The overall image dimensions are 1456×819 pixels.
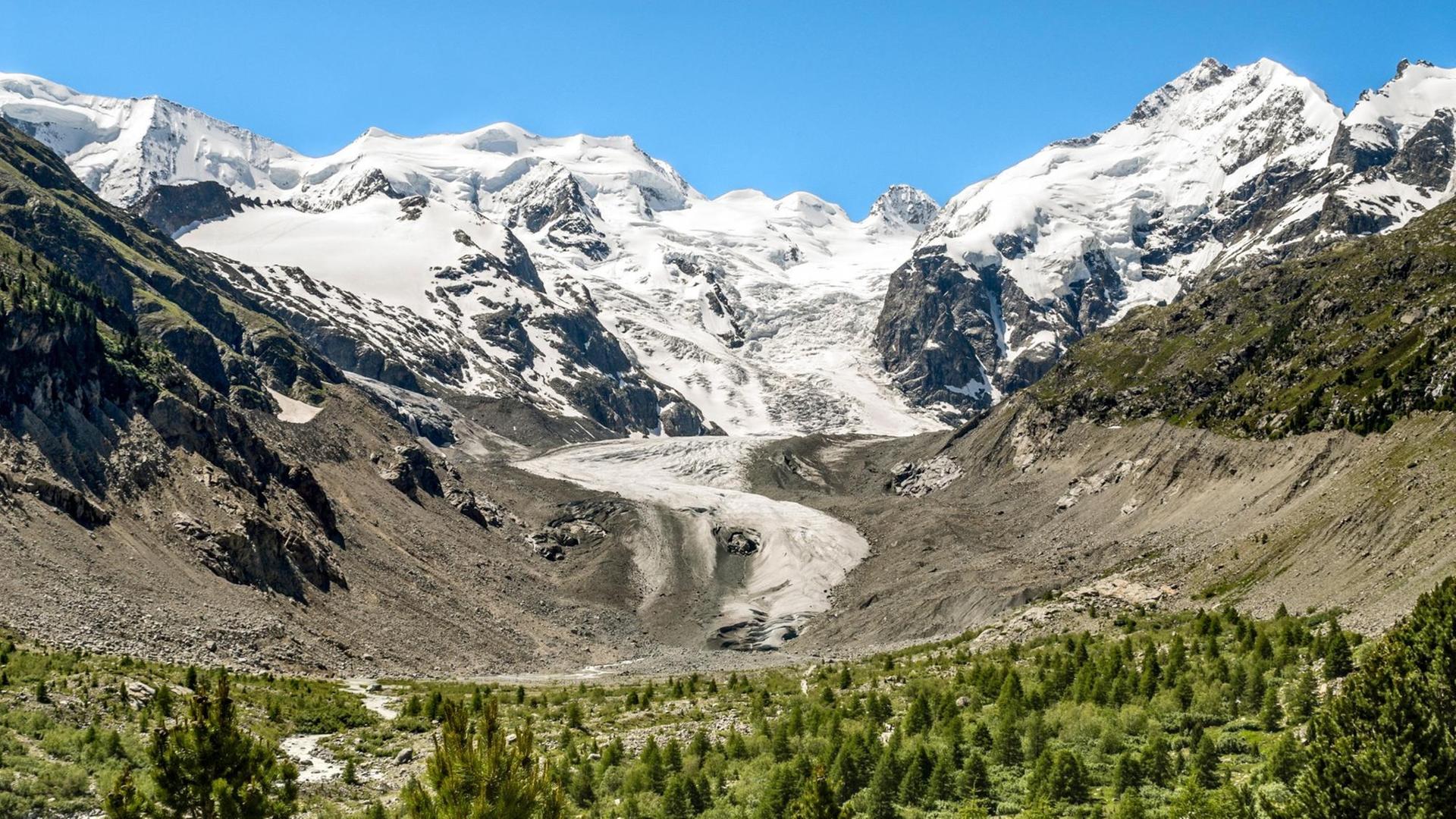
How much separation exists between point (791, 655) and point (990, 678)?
6470cm

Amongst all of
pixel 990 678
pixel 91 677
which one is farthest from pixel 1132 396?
pixel 91 677

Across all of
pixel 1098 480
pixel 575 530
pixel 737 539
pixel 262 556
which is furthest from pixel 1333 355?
pixel 262 556

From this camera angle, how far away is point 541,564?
567ft

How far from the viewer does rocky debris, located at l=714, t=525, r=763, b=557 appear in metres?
186

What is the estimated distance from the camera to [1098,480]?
565ft

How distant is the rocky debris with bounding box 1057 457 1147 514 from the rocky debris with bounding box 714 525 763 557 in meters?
44.2

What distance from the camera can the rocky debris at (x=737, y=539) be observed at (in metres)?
186

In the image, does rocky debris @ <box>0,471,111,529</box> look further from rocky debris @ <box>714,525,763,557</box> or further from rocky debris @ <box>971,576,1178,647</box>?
rocky debris @ <box>714,525,763,557</box>

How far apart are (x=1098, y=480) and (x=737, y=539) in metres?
52.2

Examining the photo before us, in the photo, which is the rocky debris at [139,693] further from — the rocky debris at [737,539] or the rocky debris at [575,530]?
the rocky debris at [737,539]

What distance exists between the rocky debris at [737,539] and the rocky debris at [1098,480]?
44.2m

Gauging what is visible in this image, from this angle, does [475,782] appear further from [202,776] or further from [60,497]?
[60,497]

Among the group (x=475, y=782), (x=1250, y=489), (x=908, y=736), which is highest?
(x=1250, y=489)

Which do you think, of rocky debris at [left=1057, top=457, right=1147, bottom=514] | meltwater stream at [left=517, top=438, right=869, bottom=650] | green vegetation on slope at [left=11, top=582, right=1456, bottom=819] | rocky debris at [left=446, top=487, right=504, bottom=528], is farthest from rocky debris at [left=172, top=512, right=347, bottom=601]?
rocky debris at [left=1057, top=457, right=1147, bottom=514]
